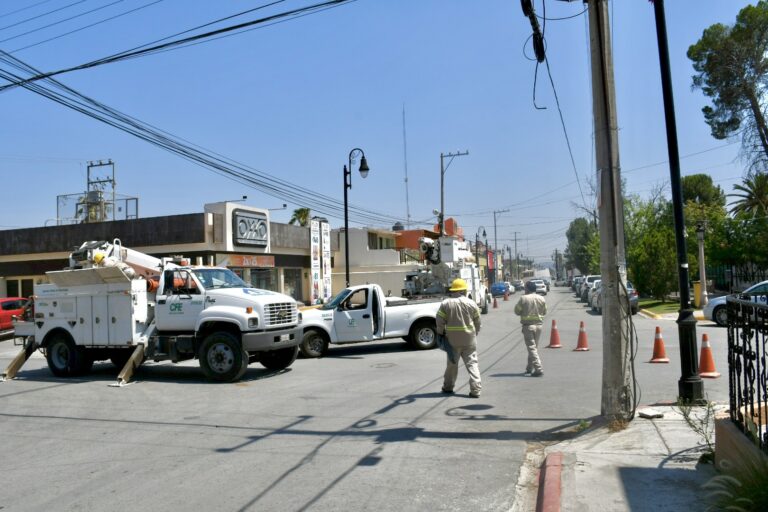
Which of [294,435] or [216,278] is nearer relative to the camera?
[294,435]

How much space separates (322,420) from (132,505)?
3.37 meters

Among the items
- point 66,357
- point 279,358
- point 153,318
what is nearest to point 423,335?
point 279,358

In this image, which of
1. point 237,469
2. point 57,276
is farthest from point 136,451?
point 57,276

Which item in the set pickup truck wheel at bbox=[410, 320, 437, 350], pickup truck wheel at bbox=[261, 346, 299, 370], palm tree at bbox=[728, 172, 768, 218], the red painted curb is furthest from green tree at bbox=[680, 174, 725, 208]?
the red painted curb

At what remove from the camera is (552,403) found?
9273mm

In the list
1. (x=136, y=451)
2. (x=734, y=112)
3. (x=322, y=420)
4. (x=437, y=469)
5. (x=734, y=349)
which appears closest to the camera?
(x=734, y=349)

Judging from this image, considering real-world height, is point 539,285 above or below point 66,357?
above

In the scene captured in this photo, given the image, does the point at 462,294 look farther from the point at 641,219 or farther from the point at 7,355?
the point at 641,219

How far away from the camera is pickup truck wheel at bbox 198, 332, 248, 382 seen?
40.0 feet

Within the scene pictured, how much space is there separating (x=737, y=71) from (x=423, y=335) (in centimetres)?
2186

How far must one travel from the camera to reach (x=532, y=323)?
39.0 feet

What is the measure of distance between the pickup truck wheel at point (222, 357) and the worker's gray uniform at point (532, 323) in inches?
207

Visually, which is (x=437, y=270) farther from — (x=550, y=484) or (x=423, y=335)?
(x=550, y=484)

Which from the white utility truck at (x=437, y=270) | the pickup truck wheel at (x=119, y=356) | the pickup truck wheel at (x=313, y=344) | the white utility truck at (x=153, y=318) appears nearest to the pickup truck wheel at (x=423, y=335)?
the pickup truck wheel at (x=313, y=344)
